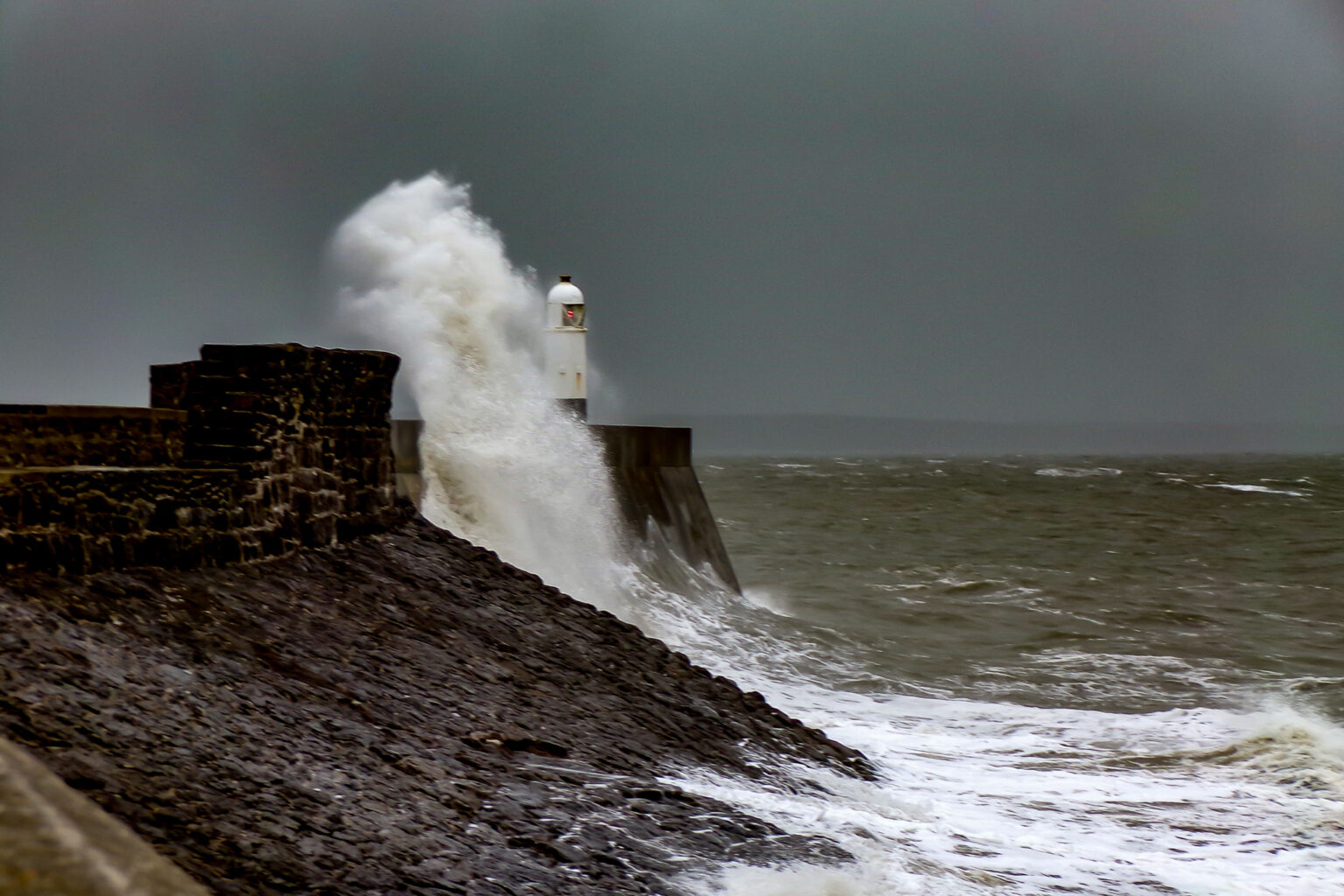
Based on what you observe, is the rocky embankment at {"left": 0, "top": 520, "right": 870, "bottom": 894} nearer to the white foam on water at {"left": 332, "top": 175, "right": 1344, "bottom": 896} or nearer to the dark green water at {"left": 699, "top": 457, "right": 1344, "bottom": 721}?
the white foam on water at {"left": 332, "top": 175, "right": 1344, "bottom": 896}

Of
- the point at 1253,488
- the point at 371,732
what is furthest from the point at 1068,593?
the point at 1253,488

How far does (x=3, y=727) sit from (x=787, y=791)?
11.9 ft

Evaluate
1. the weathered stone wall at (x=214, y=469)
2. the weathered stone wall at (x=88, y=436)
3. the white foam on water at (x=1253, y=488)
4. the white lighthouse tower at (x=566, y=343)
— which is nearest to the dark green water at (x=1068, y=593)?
the white lighthouse tower at (x=566, y=343)

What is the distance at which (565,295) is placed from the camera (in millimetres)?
16062

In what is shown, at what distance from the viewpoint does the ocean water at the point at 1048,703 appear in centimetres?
608

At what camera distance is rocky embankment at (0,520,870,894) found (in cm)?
412

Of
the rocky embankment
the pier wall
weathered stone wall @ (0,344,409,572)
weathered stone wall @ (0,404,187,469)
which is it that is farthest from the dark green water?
weathered stone wall @ (0,404,187,469)

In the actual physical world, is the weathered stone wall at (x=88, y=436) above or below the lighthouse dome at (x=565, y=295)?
below

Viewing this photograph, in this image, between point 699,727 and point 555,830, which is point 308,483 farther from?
point 555,830

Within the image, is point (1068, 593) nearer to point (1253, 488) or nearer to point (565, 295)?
point (565, 295)

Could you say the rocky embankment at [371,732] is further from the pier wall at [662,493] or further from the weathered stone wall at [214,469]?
the pier wall at [662,493]

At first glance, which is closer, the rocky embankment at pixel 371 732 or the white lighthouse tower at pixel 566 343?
the rocky embankment at pixel 371 732

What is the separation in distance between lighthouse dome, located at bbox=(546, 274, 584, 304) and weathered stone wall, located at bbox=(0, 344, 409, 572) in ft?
24.6

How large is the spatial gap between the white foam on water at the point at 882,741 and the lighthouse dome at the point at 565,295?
0.76 m
